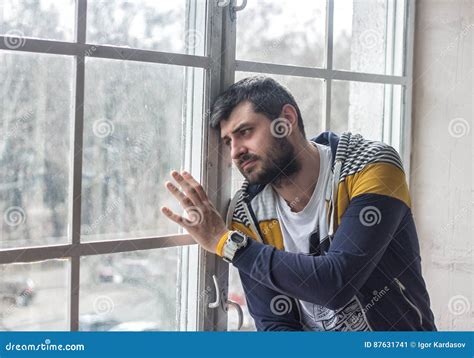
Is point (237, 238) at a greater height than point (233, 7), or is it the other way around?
point (233, 7)

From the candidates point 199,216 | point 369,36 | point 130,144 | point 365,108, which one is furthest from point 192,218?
point 369,36

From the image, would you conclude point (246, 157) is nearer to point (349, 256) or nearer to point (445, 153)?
point (349, 256)

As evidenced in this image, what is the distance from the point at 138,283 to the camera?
1.62 meters

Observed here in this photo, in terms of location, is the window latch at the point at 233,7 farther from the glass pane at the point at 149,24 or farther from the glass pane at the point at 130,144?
the glass pane at the point at 130,144

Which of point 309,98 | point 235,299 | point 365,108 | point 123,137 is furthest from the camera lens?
point 365,108

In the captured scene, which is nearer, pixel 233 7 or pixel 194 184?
pixel 194 184

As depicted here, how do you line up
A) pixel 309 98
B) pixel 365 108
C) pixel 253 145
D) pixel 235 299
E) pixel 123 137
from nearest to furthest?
pixel 123 137
pixel 253 145
pixel 235 299
pixel 309 98
pixel 365 108

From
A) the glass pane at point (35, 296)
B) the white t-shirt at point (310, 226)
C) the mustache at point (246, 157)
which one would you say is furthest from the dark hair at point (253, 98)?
the glass pane at point (35, 296)

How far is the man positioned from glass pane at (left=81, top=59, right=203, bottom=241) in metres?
0.09

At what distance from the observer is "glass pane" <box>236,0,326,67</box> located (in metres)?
1.78

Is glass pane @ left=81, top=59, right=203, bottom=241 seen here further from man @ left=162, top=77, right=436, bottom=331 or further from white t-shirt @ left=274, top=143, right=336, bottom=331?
white t-shirt @ left=274, top=143, right=336, bottom=331

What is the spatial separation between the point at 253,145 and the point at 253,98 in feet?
0.41

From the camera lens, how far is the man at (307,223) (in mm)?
1581

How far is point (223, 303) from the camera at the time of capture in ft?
5.70
